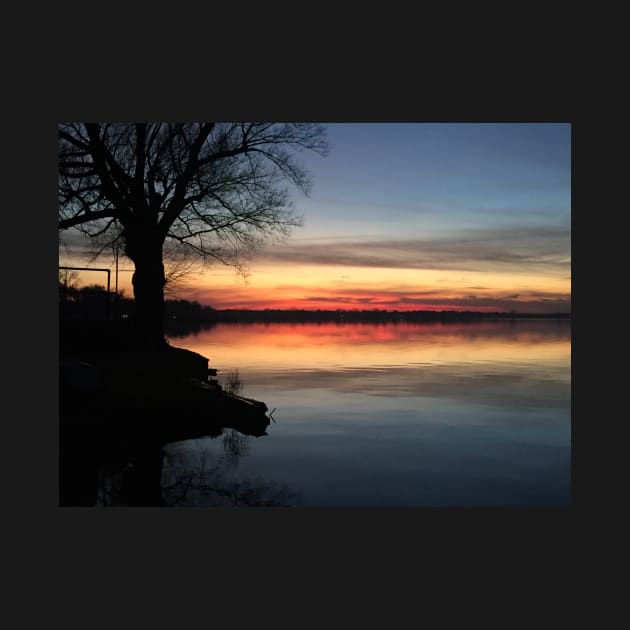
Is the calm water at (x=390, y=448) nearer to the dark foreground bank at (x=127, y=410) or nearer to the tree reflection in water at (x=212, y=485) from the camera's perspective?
the tree reflection in water at (x=212, y=485)

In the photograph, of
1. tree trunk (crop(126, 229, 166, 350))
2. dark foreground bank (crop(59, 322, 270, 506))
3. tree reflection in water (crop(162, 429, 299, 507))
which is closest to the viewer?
tree reflection in water (crop(162, 429, 299, 507))

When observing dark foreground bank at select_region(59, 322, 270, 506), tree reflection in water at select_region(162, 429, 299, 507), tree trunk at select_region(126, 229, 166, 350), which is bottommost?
tree reflection in water at select_region(162, 429, 299, 507)

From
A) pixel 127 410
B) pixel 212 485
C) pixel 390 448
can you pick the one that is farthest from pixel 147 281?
pixel 212 485

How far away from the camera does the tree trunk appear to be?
55.3 feet

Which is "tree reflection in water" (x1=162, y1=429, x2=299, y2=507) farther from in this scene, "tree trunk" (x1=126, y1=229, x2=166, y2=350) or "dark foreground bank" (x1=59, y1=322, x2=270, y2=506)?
"tree trunk" (x1=126, y1=229, x2=166, y2=350)

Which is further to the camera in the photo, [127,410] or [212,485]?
[127,410]

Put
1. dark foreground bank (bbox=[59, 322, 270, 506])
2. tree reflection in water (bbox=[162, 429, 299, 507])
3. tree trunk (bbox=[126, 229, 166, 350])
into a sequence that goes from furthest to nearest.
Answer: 1. tree trunk (bbox=[126, 229, 166, 350])
2. dark foreground bank (bbox=[59, 322, 270, 506])
3. tree reflection in water (bbox=[162, 429, 299, 507])

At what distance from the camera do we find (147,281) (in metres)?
17.0

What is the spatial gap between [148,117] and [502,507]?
740 centimetres

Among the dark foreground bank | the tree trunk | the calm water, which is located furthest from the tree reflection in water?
the tree trunk

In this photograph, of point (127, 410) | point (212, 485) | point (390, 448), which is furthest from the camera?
point (390, 448)

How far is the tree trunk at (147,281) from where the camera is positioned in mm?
16859

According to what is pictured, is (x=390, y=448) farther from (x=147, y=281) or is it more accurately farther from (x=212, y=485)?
(x=147, y=281)

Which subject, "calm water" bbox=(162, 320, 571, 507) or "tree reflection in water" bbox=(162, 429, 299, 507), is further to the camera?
"calm water" bbox=(162, 320, 571, 507)
